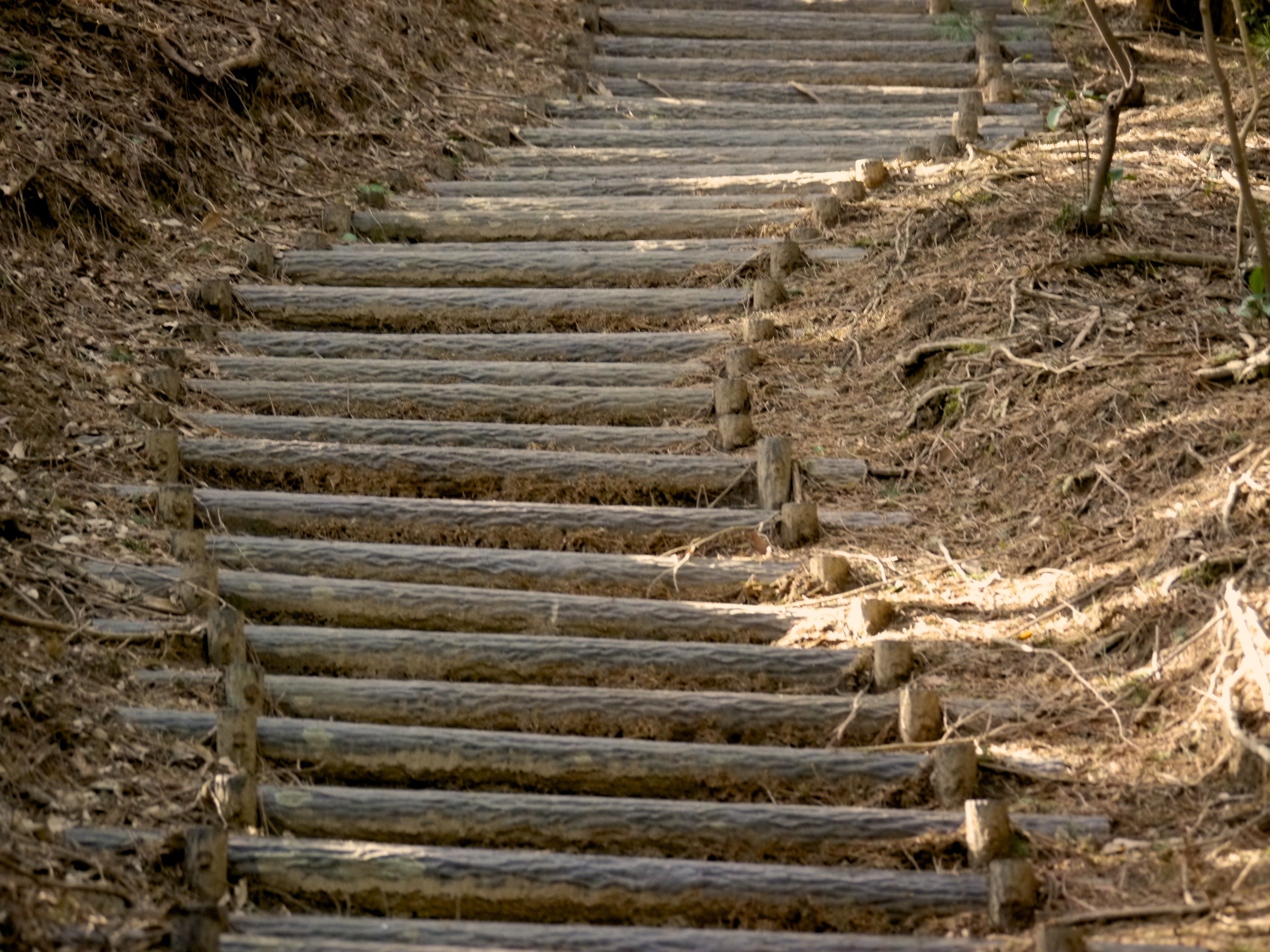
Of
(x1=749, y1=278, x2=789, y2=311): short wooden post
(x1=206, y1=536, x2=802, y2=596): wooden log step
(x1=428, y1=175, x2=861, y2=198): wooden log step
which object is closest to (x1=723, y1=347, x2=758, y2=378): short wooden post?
(x1=749, y1=278, x2=789, y2=311): short wooden post

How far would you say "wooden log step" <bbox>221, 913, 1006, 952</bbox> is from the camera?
4.21 meters

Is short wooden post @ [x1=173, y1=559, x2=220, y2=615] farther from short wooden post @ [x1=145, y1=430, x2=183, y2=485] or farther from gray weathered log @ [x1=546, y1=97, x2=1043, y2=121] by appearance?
gray weathered log @ [x1=546, y1=97, x2=1043, y2=121]

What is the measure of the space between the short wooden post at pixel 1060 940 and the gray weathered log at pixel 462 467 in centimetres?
276

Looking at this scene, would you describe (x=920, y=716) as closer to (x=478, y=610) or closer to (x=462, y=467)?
(x=478, y=610)

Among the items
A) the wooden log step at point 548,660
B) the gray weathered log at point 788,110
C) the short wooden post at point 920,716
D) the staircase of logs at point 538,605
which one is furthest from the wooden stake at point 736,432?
the gray weathered log at point 788,110

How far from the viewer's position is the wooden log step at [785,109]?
9.94m

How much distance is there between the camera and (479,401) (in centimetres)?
690

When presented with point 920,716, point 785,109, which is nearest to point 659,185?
point 785,109

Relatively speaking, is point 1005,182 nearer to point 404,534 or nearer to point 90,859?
point 404,534

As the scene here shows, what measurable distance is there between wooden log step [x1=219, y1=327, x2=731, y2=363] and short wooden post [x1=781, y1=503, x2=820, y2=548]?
1.39 metres

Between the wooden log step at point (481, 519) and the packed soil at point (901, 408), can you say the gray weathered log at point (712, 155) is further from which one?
the wooden log step at point (481, 519)

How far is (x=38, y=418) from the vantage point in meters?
6.18

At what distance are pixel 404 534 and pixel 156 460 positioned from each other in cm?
109

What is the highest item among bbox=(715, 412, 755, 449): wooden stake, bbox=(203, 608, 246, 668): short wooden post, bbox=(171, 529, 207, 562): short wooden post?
bbox=(715, 412, 755, 449): wooden stake
